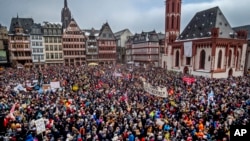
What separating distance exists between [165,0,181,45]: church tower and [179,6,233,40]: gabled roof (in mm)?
5713

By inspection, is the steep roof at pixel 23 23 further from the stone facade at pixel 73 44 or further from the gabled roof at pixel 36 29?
the stone facade at pixel 73 44

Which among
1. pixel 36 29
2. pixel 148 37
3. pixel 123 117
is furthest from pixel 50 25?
pixel 123 117

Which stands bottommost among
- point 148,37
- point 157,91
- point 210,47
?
point 157,91

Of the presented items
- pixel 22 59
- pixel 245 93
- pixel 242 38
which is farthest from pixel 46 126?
pixel 22 59

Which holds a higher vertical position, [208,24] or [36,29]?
[36,29]

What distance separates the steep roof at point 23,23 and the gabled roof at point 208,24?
4543 centimetres

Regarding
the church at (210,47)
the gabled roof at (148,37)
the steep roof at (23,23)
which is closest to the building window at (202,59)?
the church at (210,47)

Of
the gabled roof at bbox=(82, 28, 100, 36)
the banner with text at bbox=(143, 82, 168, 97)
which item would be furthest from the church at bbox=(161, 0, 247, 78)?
the gabled roof at bbox=(82, 28, 100, 36)

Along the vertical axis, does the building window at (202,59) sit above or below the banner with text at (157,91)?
above

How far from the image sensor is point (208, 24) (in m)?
40.1

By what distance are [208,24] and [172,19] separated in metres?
12.5

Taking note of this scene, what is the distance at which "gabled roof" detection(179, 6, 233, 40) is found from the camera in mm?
38763

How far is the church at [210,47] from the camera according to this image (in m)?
37.2

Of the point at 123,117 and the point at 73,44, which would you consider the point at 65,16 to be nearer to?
the point at 73,44
